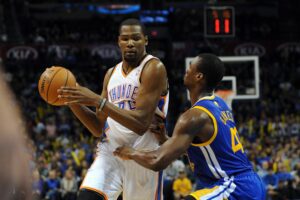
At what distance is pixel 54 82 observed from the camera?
4.79 metres

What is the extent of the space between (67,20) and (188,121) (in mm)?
21552

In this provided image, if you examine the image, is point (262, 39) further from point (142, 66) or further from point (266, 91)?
point (142, 66)

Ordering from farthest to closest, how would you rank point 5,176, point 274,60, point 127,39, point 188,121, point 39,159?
point 274,60, point 39,159, point 127,39, point 188,121, point 5,176

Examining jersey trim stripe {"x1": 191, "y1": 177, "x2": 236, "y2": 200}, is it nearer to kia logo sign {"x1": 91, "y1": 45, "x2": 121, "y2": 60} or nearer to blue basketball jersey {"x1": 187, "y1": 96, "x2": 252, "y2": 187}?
blue basketball jersey {"x1": 187, "y1": 96, "x2": 252, "y2": 187}

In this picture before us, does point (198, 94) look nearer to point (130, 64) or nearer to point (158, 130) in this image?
point (158, 130)

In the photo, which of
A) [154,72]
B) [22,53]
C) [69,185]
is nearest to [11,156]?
[154,72]

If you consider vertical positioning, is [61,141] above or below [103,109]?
below

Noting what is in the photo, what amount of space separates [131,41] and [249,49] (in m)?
17.1

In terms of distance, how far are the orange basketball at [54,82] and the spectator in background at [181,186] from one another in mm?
7803

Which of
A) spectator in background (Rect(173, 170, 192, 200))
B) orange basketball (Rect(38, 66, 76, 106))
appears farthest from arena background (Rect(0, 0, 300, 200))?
orange basketball (Rect(38, 66, 76, 106))

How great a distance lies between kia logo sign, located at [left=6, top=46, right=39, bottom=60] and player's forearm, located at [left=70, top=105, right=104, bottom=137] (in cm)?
1627

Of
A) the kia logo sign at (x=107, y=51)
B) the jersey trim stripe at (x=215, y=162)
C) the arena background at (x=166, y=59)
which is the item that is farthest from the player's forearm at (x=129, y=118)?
the kia logo sign at (x=107, y=51)

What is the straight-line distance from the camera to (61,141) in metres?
16.2

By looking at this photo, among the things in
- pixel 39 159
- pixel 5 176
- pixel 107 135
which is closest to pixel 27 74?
pixel 39 159
